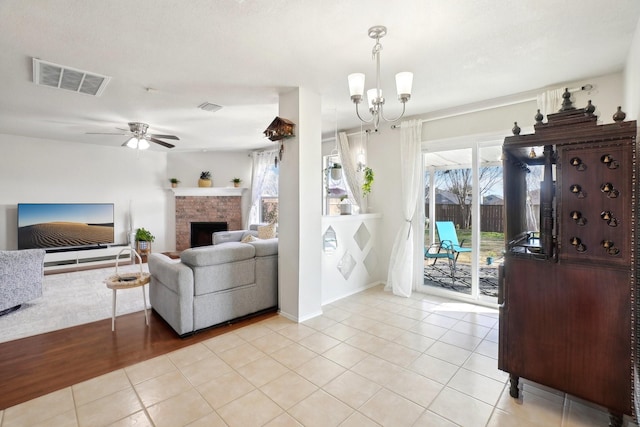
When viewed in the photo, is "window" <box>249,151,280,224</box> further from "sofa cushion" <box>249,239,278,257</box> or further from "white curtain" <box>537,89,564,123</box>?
"white curtain" <box>537,89,564,123</box>

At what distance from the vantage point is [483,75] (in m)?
3.01

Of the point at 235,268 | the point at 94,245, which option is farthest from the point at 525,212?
the point at 94,245

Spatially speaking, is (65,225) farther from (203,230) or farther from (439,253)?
(439,253)

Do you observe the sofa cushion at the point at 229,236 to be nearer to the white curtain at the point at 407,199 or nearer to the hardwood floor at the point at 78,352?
the hardwood floor at the point at 78,352

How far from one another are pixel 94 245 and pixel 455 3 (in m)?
7.45

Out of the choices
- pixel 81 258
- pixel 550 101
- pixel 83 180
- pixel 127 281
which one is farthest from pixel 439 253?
pixel 83 180

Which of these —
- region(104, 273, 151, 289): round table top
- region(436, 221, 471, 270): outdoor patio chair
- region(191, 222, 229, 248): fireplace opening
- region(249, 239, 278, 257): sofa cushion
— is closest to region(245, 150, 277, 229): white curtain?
region(191, 222, 229, 248): fireplace opening

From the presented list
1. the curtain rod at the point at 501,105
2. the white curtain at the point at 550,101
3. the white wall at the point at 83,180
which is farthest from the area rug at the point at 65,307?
the white curtain at the point at 550,101

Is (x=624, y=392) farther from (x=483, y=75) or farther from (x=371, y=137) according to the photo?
(x=371, y=137)

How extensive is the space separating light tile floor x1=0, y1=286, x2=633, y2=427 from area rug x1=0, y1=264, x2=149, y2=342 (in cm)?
156

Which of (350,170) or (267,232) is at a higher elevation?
(350,170)

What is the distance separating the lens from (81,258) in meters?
6.19

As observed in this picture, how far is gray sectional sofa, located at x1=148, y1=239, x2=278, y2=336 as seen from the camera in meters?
3.02

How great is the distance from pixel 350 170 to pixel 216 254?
269 cm
